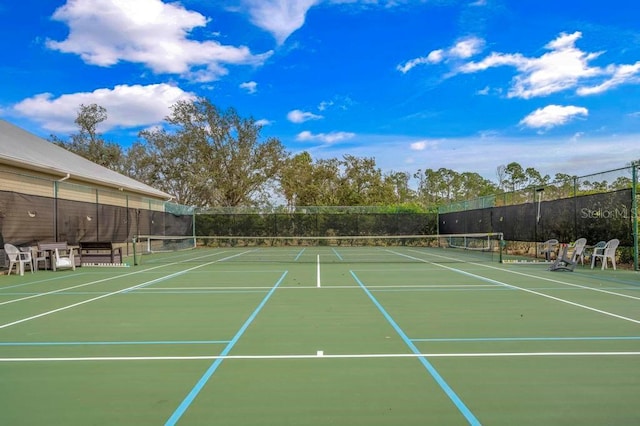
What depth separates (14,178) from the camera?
627 inches

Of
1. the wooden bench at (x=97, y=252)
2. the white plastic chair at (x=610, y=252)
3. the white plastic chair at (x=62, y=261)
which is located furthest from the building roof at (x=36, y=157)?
the white plastic chair at (x=610, y=252)

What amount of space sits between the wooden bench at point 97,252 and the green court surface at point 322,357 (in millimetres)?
7105

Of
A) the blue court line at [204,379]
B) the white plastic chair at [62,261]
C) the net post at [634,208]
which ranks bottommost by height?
the blue court line at [204,379]

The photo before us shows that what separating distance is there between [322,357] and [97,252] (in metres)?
15.3

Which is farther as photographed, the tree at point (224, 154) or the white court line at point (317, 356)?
the tree at point (224, 154)

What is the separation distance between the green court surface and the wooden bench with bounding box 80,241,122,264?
711cm

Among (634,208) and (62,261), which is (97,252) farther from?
(634,208)

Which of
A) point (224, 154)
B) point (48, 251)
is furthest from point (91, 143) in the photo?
point (48, 251)

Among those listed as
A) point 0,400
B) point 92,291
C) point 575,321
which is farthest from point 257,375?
point 92,291

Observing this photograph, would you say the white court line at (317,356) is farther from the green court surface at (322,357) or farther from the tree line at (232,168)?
the tree line at (232,168)

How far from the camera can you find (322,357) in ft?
16.2

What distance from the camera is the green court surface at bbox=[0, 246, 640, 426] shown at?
353 centimetres

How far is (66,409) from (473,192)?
57858mm

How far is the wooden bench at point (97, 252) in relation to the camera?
16.6m
